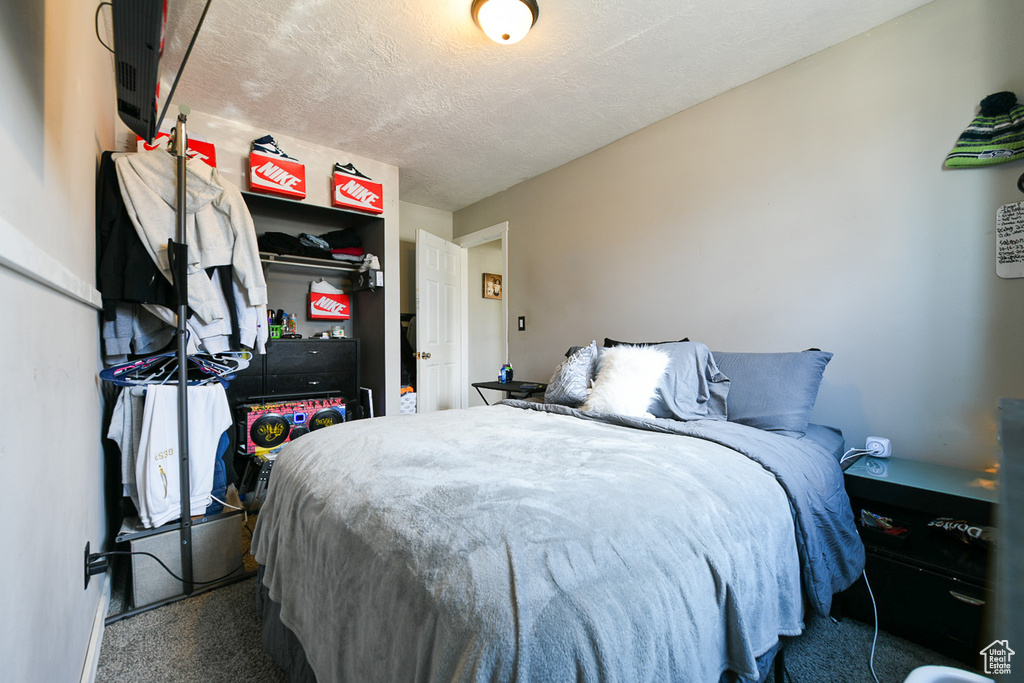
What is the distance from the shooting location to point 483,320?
5.51 m

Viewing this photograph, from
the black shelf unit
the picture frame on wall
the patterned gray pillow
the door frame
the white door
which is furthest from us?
the picture frame on wall

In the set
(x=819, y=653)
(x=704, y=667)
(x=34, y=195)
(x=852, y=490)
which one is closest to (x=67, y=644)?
(x=34, y=195)

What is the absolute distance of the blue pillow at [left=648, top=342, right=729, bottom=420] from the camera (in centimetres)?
199

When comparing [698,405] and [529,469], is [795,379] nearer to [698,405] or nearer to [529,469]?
[698,405]

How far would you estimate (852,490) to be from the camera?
1690 millimetres

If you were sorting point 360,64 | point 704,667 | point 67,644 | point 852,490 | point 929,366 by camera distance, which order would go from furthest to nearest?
point 360,64
point 929,366
point 852,490
point 67,644
point 704,667

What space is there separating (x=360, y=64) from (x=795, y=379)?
8.96 feet

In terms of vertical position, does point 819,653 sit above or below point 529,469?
below

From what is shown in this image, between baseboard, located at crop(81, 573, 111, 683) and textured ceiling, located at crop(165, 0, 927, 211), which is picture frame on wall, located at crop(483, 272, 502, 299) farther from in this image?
baseboard, located at crop(81, 573, 111, 683)

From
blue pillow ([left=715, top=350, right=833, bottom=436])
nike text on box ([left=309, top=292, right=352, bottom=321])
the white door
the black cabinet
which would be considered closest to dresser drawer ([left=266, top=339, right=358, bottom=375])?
the black cabinet

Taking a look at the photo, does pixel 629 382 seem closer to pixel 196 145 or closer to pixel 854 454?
pixel 854 454

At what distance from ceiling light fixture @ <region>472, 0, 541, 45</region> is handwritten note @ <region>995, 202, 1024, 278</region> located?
6.87ft

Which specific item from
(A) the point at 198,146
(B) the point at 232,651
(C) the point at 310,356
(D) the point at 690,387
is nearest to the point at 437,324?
(C) the point at 310,356

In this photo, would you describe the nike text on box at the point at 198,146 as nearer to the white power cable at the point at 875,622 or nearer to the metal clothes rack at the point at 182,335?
the metal clothes rack at the point at 182,335
